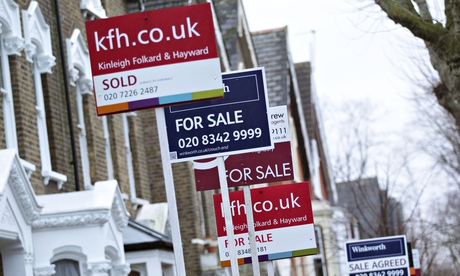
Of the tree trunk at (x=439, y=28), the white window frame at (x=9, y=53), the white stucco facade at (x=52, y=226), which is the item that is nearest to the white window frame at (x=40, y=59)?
the white window frame at (x=9, y=53)

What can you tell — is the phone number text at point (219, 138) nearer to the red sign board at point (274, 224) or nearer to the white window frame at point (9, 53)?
the red sign board at point (274, 224)

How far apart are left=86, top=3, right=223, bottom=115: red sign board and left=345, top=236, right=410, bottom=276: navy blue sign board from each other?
407 inches

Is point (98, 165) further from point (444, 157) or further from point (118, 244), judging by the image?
point (444, 157)

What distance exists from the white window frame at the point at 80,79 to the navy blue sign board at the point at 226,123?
7794 millimetres

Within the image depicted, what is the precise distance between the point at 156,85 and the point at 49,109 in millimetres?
9387

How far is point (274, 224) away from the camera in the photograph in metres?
14.4

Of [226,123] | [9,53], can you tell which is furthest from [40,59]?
[226,123]

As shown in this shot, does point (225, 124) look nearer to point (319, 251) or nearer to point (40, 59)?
point (40, 59)

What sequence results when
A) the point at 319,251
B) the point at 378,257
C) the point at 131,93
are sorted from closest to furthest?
the point at 131,93, the point at 378,257, the point at 319,251

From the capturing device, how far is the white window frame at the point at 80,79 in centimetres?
1972

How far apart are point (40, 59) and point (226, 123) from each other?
7.27 metres

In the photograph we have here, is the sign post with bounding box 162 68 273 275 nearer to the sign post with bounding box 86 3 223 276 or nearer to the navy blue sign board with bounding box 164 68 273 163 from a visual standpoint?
the navy blue sign board with bounding box 164 68 273 163

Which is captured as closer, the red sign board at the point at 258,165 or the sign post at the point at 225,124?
the sign post at the point at 225,124

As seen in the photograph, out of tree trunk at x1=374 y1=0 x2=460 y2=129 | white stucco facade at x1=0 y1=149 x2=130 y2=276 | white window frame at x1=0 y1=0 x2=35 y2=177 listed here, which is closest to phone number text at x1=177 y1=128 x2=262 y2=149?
tree trunk at x1=374 y1=0 x2=460 y2=129
